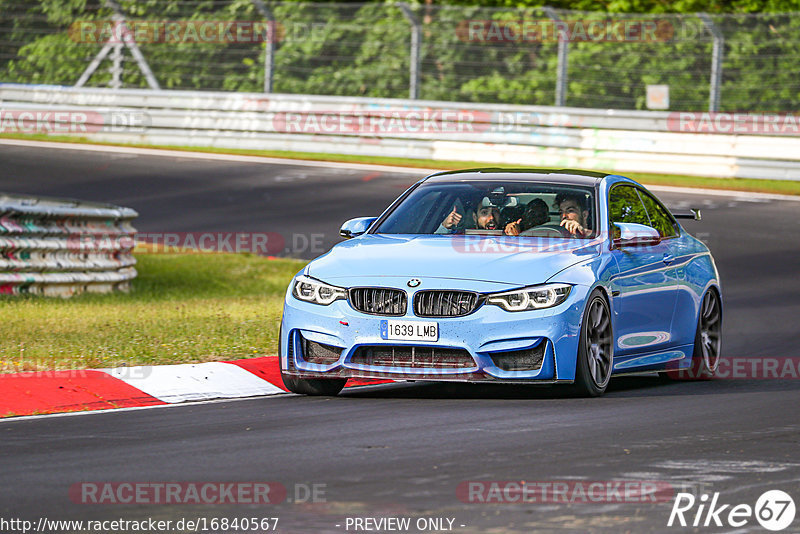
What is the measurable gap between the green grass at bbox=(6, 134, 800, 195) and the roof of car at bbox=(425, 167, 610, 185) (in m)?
14.2

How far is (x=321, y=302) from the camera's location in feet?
30.8

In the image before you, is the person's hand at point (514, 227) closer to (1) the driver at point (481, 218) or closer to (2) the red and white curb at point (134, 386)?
(1) the driver at point (481, 218)

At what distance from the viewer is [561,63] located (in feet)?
90.8

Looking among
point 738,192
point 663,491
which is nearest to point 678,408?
point 663,491

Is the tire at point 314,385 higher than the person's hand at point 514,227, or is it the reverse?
the person's hand at point 514,227

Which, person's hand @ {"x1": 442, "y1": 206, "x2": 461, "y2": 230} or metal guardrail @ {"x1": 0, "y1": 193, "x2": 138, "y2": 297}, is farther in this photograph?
metal guardrail @ {"x1": 0, "y1": 193, "x2": 138, "y2": 297}

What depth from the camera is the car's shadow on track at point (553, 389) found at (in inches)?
382

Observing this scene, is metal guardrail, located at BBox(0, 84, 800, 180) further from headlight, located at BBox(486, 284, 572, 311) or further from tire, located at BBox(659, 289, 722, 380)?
headlight, located at BBox(486, 284, 572, 311)

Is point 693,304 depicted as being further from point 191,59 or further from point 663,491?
point 191,59

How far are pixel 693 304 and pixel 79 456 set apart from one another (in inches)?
215

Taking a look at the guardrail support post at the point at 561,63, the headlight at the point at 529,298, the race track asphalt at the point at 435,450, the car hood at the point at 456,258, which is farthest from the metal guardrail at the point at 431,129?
the headlight at the point at 529,298

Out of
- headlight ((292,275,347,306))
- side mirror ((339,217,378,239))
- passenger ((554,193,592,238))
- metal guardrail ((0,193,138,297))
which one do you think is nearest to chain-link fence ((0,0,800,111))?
metal guardrail ((0,193,138,297))

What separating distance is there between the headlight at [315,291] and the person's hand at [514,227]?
4.80 feet

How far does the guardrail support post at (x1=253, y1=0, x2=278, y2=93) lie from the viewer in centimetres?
2947
